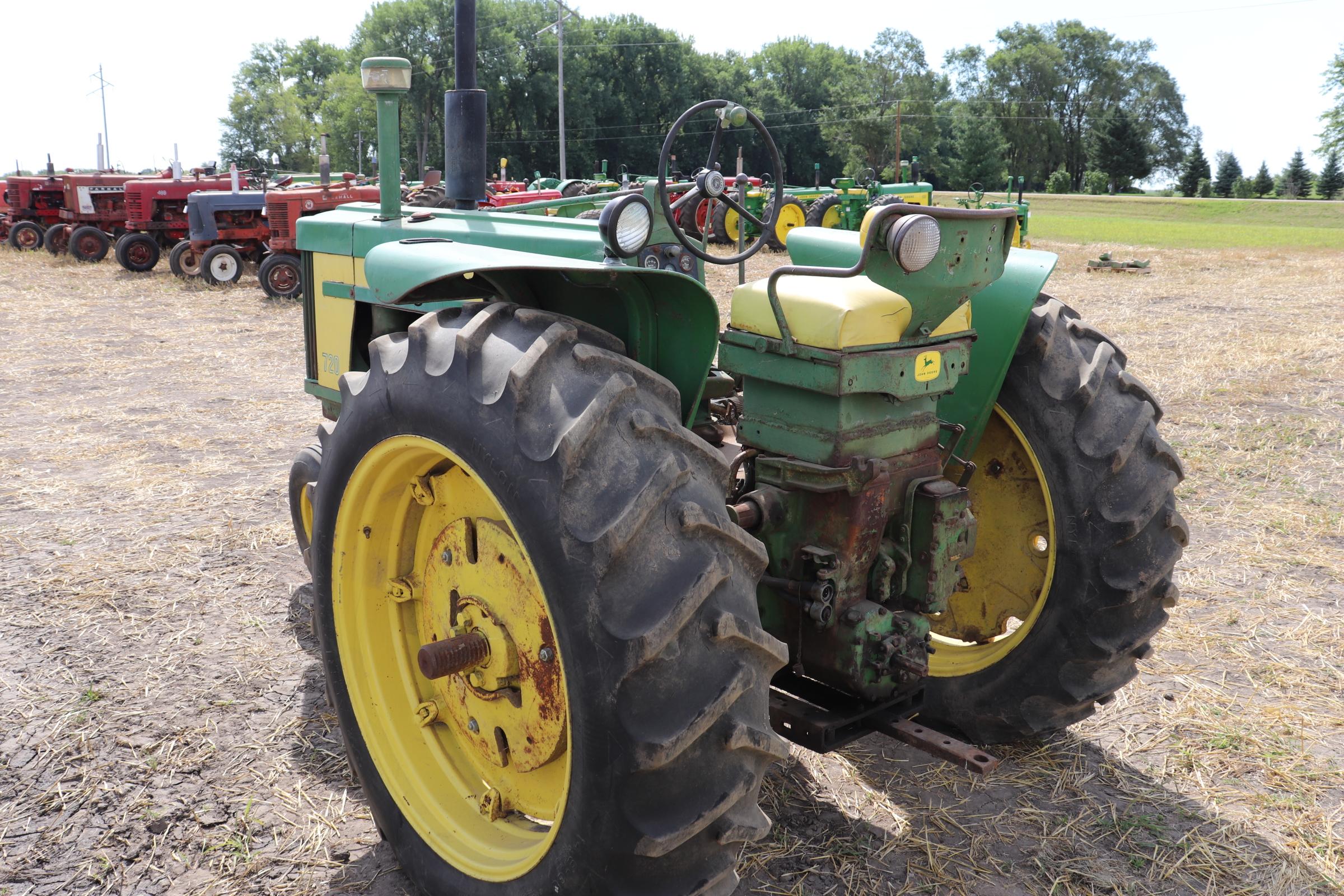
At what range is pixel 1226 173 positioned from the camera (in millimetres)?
61719

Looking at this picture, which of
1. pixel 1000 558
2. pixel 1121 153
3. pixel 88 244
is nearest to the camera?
pixel 1000 558

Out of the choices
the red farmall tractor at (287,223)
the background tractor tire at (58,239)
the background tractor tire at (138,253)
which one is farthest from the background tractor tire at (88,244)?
the red farmall tractor at (287,223)

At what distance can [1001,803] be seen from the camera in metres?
2.93

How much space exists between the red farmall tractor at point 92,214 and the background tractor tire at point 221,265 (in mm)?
3943

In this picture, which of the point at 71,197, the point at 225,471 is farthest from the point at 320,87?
the point at 225,471

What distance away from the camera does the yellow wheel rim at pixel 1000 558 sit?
299 cm

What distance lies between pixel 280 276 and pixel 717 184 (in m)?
11.9

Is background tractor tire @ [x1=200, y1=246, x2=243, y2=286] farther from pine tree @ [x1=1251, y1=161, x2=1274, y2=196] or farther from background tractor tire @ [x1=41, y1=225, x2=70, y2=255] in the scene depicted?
pine tree @ [x1=1251, y1=161, x2=1274, y2=196]

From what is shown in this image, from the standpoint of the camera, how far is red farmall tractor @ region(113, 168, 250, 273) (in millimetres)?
16188

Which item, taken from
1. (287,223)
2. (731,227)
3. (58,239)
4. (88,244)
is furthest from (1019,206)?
(58,239)

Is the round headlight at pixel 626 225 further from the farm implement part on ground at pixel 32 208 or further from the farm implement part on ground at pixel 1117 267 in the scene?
the farm implement part on ground at pixel 32 208

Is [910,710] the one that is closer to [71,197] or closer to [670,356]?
[670,356]

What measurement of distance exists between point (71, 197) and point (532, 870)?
19.8 meters

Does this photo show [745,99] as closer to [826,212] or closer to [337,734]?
[826,212]
